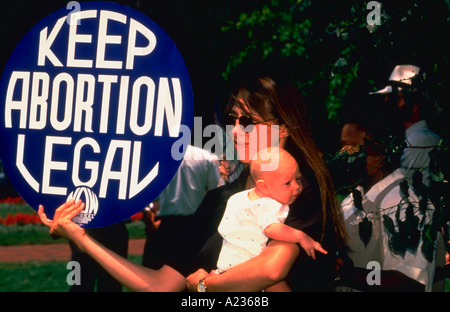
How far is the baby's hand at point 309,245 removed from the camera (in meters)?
2.44

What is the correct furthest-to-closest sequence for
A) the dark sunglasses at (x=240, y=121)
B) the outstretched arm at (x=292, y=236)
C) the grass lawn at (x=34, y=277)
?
the grass lawn at (x=34, y=277)
the dark sunglasses at (x=240, y=121)
the outstretched arm at (x=292, y=236)

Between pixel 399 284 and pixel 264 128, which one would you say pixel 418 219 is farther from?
pixel 264 128

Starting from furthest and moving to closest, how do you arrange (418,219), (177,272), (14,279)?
(14,279) → (418,219) → (177,272)

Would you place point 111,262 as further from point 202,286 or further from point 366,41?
point 366,41

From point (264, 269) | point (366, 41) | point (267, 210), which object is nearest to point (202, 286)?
point (264, 269)

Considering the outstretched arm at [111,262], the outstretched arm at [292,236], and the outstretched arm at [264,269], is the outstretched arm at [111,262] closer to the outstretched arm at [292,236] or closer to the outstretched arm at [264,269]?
the outstretched arm at [264,269]

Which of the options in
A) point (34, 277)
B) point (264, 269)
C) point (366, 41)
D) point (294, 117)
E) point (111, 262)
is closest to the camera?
point (264, 269)

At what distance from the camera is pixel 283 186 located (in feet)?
8.00

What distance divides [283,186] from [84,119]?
794 millimetres

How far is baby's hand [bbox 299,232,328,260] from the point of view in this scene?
2443 mm

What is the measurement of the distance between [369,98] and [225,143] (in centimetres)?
109

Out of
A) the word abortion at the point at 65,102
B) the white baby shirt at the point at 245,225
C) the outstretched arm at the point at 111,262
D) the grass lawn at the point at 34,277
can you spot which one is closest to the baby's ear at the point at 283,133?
the white baby shirt at the point at 245,225

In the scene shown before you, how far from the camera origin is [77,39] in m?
2.56
